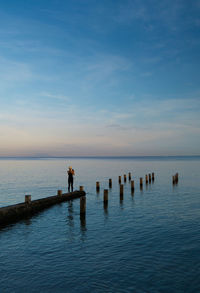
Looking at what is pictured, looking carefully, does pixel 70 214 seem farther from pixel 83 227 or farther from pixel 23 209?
pixel 83 227

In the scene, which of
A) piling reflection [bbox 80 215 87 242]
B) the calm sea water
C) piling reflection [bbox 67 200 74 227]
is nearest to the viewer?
the calm sea water

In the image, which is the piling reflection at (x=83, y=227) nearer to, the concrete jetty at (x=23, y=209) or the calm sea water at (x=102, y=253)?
the calm sea water at (x=102, y=253)

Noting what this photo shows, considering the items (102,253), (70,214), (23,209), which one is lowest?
(70,214)

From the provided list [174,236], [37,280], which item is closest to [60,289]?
[37,280]

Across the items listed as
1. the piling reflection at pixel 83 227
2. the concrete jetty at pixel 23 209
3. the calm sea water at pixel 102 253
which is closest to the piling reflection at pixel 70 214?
the calm sea water at pixel 102 253

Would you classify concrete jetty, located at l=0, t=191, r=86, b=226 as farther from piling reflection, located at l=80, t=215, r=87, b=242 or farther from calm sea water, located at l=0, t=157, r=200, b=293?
piling reflection, located at l=80, t=215, r=87, b=242

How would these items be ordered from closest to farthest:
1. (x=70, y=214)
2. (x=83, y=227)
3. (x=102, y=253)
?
(x=102, y=253) < (x=83, y=227) < (x=70, y=214)

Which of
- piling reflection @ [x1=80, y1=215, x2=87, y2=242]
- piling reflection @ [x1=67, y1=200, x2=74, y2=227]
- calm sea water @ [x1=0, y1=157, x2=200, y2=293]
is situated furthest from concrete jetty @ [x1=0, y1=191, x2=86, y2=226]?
piling reflection @ [x1=80, y1=215, x2=87, y2=242]

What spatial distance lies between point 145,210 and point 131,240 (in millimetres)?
8827

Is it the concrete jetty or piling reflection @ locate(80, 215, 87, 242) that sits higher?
the concrete jetty

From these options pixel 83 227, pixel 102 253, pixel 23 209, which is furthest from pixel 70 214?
pixel 102 253

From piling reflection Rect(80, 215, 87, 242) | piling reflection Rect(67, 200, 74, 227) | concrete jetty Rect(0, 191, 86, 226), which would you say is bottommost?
piling reflection Rect(67, 200, 74, 227)

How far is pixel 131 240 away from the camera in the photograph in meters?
14.5

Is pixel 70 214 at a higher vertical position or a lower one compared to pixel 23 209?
lower
